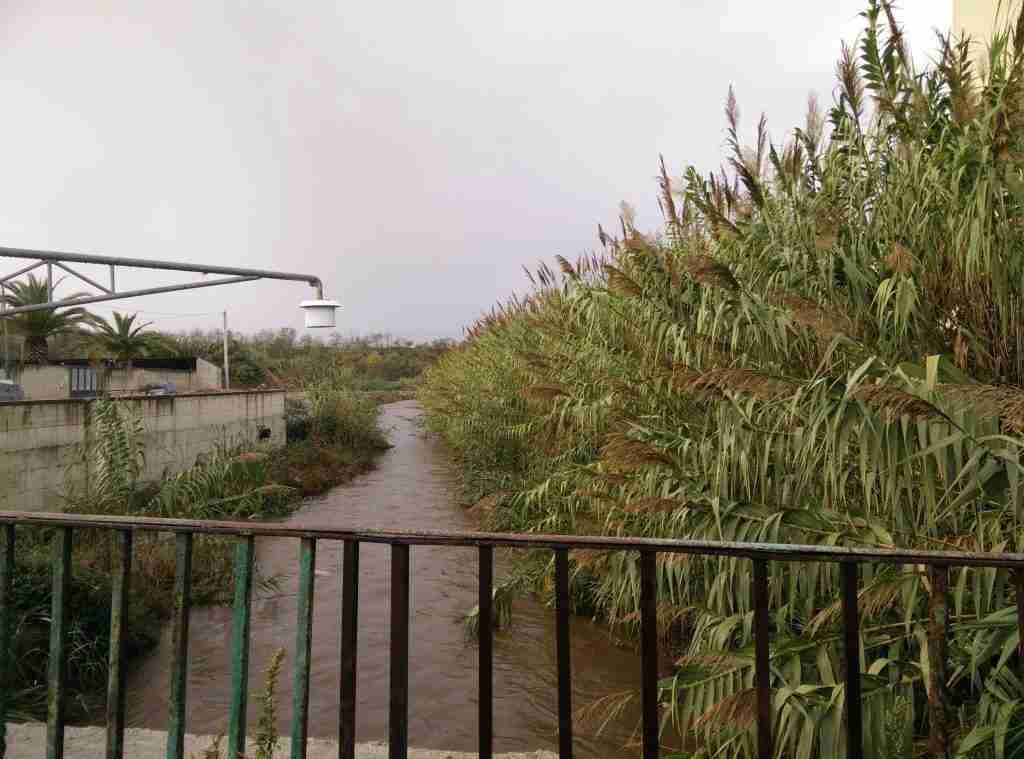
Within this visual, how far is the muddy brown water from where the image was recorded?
4527mm

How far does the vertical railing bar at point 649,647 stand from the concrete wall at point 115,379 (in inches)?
483

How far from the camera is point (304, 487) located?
42.6ft

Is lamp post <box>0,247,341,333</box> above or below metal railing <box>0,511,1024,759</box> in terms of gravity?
above

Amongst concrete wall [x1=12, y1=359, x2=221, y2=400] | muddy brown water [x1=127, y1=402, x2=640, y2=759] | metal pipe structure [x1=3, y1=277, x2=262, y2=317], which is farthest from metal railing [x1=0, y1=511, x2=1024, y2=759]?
concrete wall [x1=12, y1=359, x2=221, y2=400]

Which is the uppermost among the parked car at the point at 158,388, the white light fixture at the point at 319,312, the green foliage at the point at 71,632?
the white light fixture at the point at 319,312

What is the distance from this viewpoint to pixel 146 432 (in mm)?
10320

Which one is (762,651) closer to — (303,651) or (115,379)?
(303,651)

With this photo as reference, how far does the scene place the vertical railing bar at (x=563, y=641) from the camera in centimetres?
185

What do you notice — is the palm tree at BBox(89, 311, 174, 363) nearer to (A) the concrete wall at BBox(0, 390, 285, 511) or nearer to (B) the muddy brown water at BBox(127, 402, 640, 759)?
(A) the concrete wall at BBox(0, 390, 285, 511)

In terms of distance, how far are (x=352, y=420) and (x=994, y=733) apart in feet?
53.2

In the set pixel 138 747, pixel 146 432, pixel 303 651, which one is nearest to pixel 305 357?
pixel 146 432

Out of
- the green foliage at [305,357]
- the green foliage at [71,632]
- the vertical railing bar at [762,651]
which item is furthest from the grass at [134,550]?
the green foliage at [305,357]

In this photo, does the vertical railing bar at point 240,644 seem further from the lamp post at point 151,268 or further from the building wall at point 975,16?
the building wall at point 975,16

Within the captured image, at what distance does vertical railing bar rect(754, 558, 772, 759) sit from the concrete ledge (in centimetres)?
122
